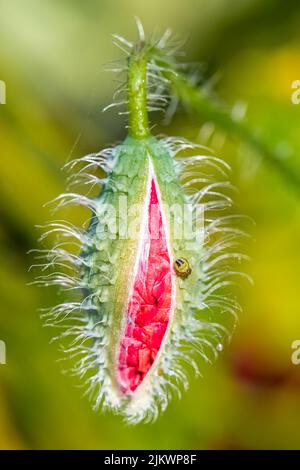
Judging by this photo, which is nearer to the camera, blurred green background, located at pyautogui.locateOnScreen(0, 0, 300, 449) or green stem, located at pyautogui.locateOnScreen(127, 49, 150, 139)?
green stem, located at pyautogui.locateOnScreen(127, 49, 150, 139)

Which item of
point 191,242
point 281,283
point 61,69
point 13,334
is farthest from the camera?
point 61,69

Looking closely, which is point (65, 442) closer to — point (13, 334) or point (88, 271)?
point (13, 334)

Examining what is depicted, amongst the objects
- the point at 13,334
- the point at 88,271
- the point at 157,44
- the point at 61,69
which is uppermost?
the point at 61,69

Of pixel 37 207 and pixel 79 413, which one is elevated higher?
pixel 37 207

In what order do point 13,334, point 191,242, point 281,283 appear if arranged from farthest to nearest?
point 281,283 → point 13,334 → point 191,242

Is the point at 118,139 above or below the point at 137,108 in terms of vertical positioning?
above

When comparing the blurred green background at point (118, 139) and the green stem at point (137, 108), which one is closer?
the green stem at point (137, 108)

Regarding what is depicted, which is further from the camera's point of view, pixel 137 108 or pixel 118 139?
pixel 118 139
